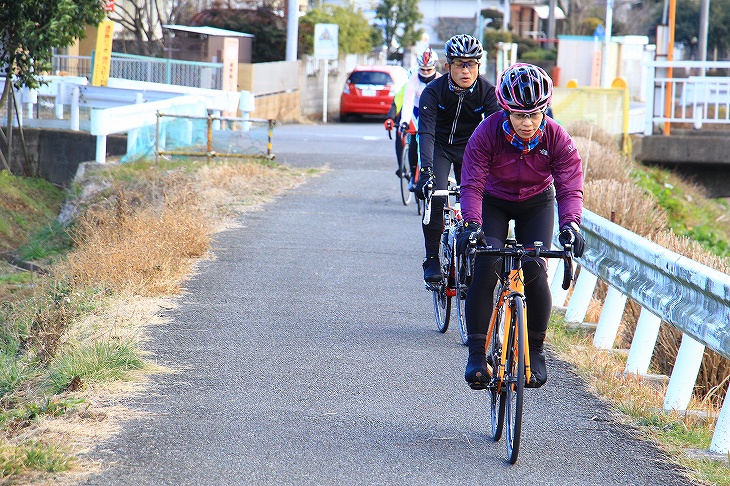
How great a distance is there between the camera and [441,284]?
25.2 ft

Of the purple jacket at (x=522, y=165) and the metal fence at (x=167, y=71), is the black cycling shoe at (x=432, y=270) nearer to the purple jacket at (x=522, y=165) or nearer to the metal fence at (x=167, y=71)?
the purple jacket at (x=522, y=165)

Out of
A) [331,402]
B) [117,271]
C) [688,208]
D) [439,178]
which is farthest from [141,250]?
[688,208]

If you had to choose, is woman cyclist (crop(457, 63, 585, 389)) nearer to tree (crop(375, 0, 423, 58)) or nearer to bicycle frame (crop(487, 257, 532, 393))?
bicycle frame (crop(487, 257, 532, 393))

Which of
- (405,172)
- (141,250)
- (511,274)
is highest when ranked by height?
(405,172)

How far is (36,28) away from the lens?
16906mm

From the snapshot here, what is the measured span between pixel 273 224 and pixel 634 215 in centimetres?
421

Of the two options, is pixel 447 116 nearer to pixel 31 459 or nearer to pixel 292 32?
pixel 31 459

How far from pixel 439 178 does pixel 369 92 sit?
25.0m

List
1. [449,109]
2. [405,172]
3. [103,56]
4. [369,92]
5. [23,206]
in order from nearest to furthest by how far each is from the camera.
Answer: [449,109]
[405,172]
[23,206]
[103,56]
[369,92]

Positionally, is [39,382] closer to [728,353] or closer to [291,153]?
[728,353]

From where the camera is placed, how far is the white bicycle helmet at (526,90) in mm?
4969

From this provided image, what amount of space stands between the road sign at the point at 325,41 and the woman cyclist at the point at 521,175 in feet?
90.4

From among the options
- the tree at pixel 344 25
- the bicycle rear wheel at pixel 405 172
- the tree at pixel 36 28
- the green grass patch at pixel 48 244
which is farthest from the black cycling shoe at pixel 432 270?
the tree at pixel 344 25

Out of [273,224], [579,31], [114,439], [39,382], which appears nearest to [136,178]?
[273,224]
